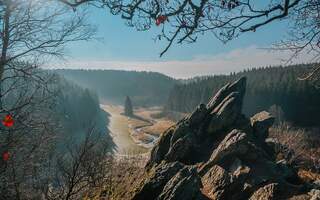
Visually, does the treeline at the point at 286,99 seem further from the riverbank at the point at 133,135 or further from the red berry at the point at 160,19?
the red berry at the point at 160,19

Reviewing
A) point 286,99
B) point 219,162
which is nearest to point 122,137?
point 286,99

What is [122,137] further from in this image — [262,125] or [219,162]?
[219,162]

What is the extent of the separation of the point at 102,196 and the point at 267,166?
36.2 ft

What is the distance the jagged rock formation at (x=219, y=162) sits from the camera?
1221 centimetres

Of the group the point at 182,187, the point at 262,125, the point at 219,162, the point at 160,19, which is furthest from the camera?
the point at 262,125

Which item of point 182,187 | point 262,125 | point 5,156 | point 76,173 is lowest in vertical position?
point 262,125

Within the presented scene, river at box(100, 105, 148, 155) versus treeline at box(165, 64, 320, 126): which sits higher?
treeline at box(165, 64, 320, 126)

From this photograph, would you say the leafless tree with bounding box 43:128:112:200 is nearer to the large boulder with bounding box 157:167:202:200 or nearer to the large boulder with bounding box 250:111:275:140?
the large boulder with bounding box 157:167:202:200

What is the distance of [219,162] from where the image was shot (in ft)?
73.5

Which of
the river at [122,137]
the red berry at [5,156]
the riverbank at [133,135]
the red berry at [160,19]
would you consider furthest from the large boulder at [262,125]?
the riverbank at [133,135]

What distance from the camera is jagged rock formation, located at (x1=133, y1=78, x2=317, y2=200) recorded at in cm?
1221

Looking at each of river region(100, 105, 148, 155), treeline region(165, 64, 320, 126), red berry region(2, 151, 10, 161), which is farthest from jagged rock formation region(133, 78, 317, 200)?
treeline region(165, 64, 320, 126)

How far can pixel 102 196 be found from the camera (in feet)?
38.5

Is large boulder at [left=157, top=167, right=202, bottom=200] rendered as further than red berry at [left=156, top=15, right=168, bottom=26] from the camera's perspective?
Yes
